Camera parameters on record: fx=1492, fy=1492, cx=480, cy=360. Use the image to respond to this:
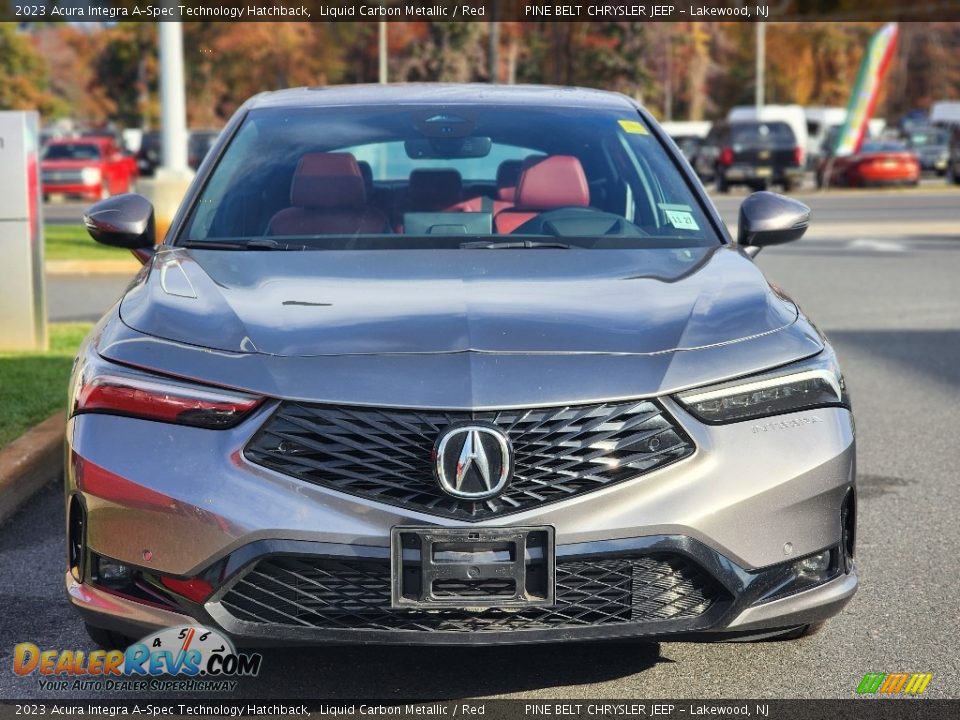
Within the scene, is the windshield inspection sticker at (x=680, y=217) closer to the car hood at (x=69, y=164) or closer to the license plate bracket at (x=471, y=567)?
the license plate bracket at (x=471, y=567)

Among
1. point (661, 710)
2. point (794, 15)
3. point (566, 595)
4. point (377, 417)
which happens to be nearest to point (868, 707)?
point (661, 710)

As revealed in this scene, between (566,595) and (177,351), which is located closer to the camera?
(566,595)

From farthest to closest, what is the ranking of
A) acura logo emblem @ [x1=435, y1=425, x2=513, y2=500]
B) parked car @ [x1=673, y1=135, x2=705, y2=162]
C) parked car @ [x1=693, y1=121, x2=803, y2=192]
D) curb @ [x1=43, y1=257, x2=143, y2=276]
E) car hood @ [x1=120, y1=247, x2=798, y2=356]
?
parked car @ [x1=673, y1=135, x2=705, y2=162], parked car @ [x1=693, y1=121, x2=803, y2=192], curb @ [x1=43, y1=257, x2=143, y2=276], car hood @ [x1=120, y1=247, x2=798, y2=356], acura logo emblem @ [x1=435, y1=425, x2=513, y2=500]

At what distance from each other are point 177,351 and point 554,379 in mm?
914

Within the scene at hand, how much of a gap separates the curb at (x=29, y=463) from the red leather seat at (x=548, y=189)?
→ 2146 mm

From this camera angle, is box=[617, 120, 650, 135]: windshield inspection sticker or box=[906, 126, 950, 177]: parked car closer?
box=[617, 120, 650, 135]: windshield inspection sticker

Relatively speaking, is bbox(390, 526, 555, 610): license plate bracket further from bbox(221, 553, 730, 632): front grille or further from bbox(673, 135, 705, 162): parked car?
bbox(673, 135, 705, 162): parked car

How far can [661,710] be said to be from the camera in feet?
11.8

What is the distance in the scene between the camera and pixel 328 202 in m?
4.85

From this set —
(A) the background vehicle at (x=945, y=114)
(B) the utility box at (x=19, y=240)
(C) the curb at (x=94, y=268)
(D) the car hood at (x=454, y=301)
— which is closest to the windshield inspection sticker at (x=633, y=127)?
(D) the car hood at (x=454, y=301)

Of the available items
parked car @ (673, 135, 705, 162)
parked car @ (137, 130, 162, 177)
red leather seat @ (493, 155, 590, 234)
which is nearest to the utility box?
red leather seat @ (493, 155, 590, 234)

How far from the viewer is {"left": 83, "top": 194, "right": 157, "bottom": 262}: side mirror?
4.86 m

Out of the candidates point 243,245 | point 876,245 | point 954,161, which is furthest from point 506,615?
point 954,161

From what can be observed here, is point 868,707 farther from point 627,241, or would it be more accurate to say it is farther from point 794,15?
point 794,15
